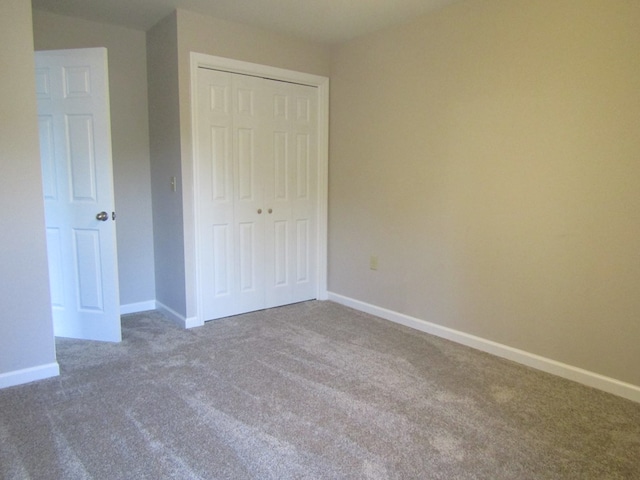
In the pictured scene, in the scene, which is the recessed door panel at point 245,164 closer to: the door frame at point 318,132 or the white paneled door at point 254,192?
the white paneled door at point 254,192

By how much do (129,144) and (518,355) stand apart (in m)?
3.47

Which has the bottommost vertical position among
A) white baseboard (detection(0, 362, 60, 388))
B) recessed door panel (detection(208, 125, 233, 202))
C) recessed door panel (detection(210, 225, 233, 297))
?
white baseboard (detection(0, 362, 60, 388))

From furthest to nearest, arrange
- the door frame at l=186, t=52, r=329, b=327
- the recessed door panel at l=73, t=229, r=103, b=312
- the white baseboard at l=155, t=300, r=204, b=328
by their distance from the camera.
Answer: the white baseboard at l=155, t=300, r=204, b=328
the door frame at l=186, t=52, r=329, b=327
the recessed door panel at l=73, t=229, r=103, b=312

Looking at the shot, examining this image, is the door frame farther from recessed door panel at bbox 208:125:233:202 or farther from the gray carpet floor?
the gray carpet floor

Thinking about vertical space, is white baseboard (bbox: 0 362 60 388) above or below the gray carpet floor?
above

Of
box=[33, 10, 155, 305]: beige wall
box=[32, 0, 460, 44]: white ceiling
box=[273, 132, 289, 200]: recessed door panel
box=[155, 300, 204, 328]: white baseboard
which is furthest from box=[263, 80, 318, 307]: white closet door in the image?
box=[33, 10, 155, 305]: beige wall

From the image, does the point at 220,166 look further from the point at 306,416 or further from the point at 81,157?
the point at 306,416

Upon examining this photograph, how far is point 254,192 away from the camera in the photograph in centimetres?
376

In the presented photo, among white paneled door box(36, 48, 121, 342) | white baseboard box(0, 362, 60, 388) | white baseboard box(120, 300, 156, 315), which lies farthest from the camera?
white baseboard box(120, 300, 156, 315)

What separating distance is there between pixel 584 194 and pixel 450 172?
90cm

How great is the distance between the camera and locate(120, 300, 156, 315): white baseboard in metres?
3.82

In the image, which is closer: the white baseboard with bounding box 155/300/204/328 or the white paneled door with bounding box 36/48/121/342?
the white paneled door with bounding box 36/48/121/342

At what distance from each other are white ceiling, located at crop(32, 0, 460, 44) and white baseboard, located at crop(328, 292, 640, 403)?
2.34 m

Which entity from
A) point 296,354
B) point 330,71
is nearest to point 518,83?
point 330,71
